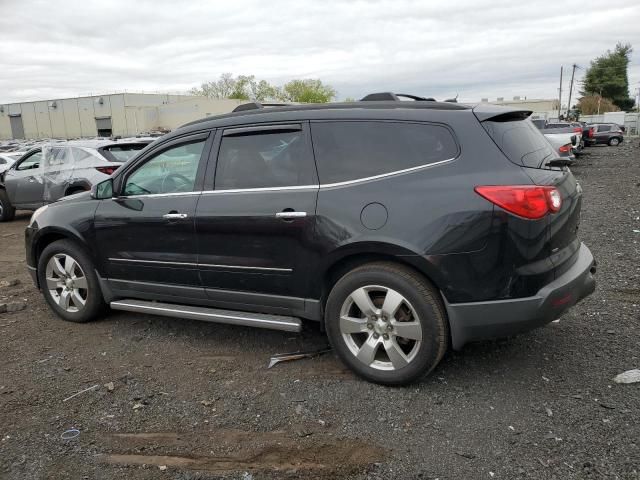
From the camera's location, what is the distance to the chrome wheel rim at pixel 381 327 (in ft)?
11.0

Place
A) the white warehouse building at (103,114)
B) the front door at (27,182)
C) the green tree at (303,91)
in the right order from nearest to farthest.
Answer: the front door at (27,182)
the white warehouse building at (103,114)
the green tree at (303,91)

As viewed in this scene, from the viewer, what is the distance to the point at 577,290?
11.2 feet

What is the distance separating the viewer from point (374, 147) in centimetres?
353

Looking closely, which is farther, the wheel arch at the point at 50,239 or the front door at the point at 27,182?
the front door at the point at 27,182

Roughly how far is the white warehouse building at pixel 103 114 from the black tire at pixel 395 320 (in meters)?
62.5

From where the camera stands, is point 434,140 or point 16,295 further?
point 16,295

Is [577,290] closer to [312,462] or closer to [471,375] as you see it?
[471,375]

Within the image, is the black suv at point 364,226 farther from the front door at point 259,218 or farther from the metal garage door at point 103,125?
the metal garage door at point 103,125

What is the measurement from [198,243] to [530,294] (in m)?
2.35

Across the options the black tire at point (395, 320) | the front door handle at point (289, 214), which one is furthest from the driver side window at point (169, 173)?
the black tire at point (395, 320)

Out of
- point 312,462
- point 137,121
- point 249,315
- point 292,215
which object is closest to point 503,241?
point 292,215

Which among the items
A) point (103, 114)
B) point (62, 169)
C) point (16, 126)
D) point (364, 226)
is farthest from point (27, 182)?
point (16, 126)

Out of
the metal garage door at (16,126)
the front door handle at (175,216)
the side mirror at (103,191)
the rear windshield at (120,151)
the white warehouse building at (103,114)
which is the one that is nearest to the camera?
the front door handle at (175,216)

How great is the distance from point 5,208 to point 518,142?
451 inches
